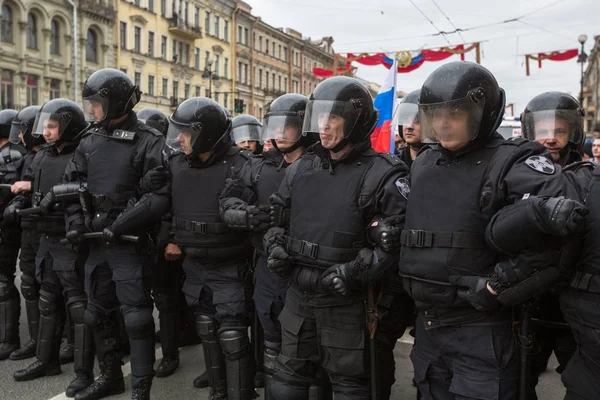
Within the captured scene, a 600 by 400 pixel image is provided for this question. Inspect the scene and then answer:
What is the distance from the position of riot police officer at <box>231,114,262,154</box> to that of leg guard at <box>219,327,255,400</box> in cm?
251

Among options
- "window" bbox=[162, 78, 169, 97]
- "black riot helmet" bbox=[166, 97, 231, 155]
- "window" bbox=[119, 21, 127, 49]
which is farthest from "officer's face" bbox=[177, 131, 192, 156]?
"window" bbox=[162, 78, 169, 97]

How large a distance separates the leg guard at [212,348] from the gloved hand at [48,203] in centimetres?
154

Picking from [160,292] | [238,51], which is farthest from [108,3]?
[160,292]

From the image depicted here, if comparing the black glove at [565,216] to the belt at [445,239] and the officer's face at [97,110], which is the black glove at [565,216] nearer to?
the belt at [445,239]

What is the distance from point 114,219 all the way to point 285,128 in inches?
57.4

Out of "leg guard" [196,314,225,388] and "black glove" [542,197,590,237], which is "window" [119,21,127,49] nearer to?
"leg guard" [196,314,225,388]

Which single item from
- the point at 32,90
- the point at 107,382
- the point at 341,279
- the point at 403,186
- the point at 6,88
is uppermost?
the point at 32,90

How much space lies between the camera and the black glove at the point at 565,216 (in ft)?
7.13

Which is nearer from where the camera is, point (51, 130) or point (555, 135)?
point (555, 135)

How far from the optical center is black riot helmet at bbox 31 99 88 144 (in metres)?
4.78

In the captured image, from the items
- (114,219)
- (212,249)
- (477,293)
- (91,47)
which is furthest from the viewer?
(91,47)

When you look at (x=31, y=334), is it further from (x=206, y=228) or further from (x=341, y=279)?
(x=341, y=279)

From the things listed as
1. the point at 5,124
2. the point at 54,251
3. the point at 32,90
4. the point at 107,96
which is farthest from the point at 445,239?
the point at 32,90

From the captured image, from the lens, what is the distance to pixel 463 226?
8.52 feet
